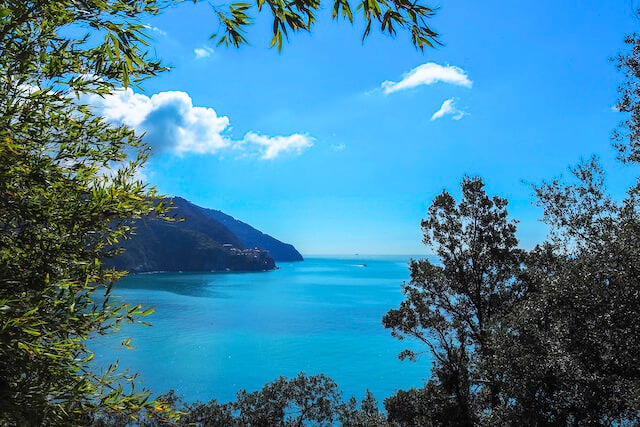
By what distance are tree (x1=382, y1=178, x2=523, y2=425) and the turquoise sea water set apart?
24692mm

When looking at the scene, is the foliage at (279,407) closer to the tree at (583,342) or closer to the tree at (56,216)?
the tree at (583,342)

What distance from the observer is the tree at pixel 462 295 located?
1895 cm

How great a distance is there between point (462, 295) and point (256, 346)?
214ft

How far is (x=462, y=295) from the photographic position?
19969mm

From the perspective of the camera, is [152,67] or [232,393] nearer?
[152,67]

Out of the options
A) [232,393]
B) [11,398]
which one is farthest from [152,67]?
[232,393]

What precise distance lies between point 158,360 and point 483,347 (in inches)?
2412

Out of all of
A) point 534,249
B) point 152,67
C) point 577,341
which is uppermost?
point 152,67

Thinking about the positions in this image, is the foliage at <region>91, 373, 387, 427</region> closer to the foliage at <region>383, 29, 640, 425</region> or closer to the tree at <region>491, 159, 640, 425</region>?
the foliage at <region>383, 29, 640, 425</region>

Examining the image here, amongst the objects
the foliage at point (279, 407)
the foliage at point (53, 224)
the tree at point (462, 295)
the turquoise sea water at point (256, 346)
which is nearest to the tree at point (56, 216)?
the foliage at point (53, 224)

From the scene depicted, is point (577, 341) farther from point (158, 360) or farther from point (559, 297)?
point (158, 360)

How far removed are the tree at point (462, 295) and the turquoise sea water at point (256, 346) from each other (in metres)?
24.7

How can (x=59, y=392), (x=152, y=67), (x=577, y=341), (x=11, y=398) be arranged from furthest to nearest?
(x=577, y=341), (x=152, y=67), (x=59, y=392), (x=11, y=398)

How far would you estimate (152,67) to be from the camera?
5824 mm
